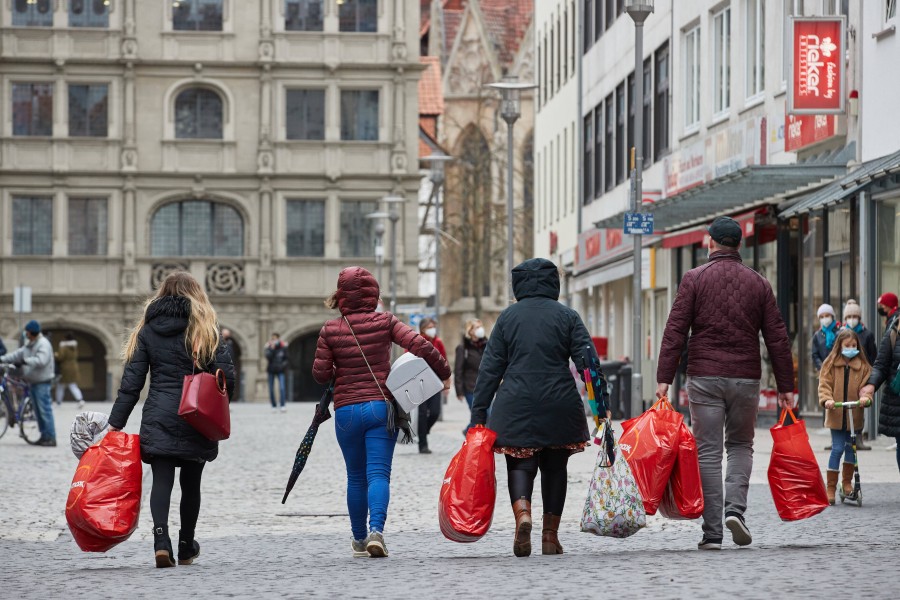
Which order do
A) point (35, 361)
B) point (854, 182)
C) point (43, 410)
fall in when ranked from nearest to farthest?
point (854, 182) → point (35, 361) → point (43, 410)

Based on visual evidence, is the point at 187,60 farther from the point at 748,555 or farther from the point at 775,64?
the point at 748,555

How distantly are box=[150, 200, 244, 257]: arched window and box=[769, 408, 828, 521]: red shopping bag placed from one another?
49799mm

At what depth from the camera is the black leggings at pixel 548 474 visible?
10.6 m

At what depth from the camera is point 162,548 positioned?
1046 cm

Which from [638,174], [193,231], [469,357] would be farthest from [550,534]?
[193,231]

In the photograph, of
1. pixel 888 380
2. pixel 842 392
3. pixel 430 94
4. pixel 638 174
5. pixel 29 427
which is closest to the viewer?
pixel 888 380

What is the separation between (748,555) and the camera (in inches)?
404

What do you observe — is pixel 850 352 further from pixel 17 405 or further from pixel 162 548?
pixel 17 405

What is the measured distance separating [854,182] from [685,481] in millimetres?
11615

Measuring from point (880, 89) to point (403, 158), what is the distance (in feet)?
124

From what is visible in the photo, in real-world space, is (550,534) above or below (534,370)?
below

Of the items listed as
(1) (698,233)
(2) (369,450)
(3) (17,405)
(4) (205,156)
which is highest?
(4) (205,156)

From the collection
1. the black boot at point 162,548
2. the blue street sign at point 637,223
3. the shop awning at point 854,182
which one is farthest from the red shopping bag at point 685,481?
the blue street sign at point 637,223

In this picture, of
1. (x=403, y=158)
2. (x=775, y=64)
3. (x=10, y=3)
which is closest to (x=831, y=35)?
(x=775, y=64)
